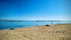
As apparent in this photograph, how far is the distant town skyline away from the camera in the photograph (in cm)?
233

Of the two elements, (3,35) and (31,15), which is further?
(31,15)

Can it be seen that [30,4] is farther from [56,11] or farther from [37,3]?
[56,11]

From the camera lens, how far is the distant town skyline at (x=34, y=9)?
2334 millimetres

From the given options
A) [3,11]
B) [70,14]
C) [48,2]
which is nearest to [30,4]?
[48,2]

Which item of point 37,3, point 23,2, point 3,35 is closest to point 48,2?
point 37,3

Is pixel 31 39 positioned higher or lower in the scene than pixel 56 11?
lower

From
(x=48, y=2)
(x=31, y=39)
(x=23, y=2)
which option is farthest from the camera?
(x=48, y=2)

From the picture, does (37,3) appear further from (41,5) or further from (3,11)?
(3,11)

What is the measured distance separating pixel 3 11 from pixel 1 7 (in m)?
0.11

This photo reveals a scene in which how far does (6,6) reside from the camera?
2.29 m

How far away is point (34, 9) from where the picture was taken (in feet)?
8.94

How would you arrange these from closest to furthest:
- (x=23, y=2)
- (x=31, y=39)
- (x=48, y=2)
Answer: (x=31, y=39)
(x=23, y=2)
(x=48, y=2)

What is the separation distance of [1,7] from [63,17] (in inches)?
71.9

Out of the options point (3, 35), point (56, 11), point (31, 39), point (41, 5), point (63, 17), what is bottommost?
point (31, 39)
